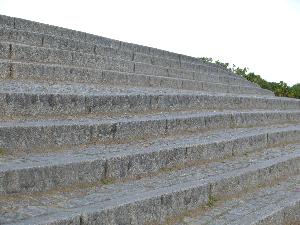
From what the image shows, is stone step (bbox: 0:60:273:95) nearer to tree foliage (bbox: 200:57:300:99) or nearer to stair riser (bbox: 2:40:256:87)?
stair riser (bbox: 2:40:256:87)

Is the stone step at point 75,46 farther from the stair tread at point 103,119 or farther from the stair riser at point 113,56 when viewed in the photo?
the stair tread at point 103,119

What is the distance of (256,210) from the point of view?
450 cm

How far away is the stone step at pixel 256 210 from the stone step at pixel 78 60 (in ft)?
9.27

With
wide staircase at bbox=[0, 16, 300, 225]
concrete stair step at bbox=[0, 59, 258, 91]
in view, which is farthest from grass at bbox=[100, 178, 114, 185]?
concrete stair step at bbox=[0, 59, 258, 91]

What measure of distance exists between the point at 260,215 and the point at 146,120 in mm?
1689

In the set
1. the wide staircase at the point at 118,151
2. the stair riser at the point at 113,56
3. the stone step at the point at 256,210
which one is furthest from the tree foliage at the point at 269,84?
the stone step at the point at 256,210

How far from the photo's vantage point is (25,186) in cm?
321

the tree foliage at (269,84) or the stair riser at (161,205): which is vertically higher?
the tree foliage at (269,84)

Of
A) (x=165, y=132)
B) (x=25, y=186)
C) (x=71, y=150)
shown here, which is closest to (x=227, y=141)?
(x=165, y=132)

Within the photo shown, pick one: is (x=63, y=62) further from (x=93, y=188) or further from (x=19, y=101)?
(x=93, y=188)

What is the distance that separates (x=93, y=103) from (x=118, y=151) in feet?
3.23

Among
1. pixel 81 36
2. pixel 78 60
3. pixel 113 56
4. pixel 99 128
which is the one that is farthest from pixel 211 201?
pixel 81 36

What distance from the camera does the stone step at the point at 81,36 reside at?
7161mm

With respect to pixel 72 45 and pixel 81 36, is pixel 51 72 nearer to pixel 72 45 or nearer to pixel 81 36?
pixel 72 45
